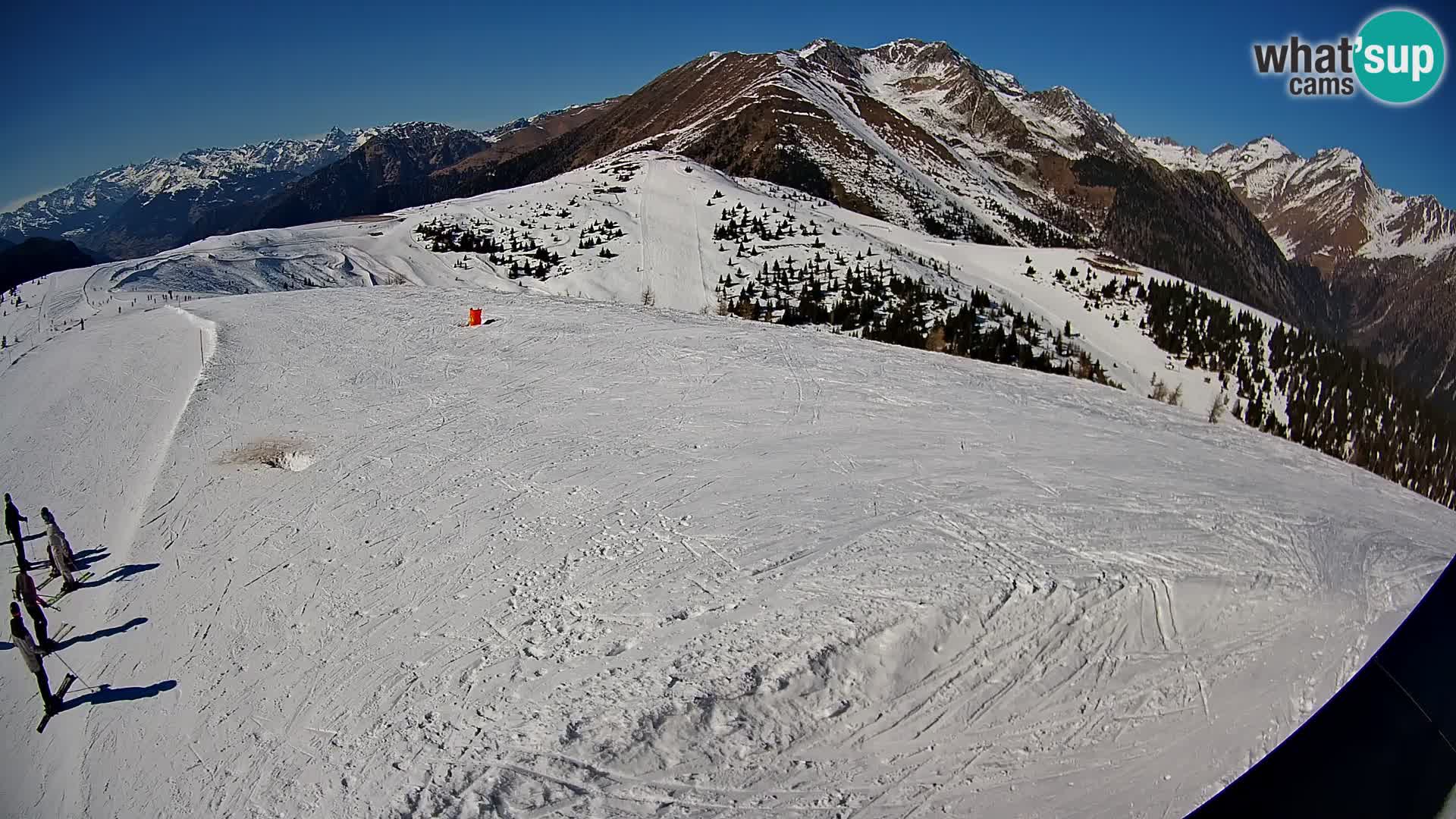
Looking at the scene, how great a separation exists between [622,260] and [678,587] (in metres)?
26.5

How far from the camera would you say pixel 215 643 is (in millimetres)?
7535

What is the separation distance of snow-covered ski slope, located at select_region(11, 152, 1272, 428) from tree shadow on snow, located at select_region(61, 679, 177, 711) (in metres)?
19.0

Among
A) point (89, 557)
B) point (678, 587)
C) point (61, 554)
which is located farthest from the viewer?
point (89, 557)

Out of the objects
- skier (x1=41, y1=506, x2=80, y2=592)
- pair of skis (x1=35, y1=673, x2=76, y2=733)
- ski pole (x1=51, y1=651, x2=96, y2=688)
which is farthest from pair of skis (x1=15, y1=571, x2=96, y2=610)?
pair of skis (x1=35, y1=673, x2=76, y2=733)

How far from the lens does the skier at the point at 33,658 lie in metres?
6.68

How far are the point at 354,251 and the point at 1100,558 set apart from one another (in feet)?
111

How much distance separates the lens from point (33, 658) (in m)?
6.70

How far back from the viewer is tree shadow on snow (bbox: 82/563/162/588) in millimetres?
8633

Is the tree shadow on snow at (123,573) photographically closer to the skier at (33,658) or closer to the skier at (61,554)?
the skier at (61,554)

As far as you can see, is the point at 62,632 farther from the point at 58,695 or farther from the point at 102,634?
the point at 58,695

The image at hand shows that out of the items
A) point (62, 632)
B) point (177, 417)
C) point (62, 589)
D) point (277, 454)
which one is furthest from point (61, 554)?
point (177, 417)

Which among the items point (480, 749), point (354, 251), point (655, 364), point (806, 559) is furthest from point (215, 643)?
point (354, 251)

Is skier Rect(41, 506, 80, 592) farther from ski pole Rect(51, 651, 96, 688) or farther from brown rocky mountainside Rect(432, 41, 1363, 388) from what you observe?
brown rocky mountainside Rect(432, 41, 1363, 388)

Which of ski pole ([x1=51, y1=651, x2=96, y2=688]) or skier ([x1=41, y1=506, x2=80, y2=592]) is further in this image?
skier ([x1=41, y1=506, x2=80, y2=592])
